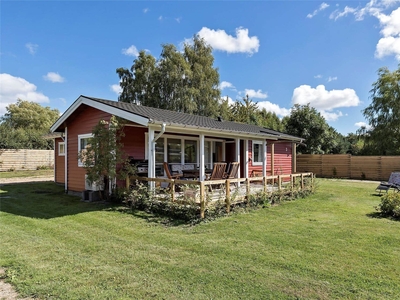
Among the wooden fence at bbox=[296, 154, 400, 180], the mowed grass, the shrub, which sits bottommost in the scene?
the mowed grass

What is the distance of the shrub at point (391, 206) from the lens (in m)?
6.64

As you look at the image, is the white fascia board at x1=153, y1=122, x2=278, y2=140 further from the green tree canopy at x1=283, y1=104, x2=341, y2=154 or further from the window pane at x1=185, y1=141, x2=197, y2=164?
the green tree canopy at x1=283, y1=104, x2=341, y2=154

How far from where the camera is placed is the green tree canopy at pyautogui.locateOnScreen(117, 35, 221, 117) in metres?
26.3

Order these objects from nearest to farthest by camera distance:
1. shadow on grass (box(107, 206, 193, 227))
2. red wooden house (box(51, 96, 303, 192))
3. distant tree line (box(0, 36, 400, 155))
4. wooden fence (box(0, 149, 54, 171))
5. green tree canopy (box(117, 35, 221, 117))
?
1. shadow on grass (box(107, 206, 193, 227))
2. red wooden house (box(51, 96, 303, 192))
3. wooden fence (box(0, 149, 54, 171))
4. distant tree line (box(0, 36, 400, 155))
5. green tree canopy (box(117, 35, 221, 117))

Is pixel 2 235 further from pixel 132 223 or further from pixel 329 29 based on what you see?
pixel 329 29

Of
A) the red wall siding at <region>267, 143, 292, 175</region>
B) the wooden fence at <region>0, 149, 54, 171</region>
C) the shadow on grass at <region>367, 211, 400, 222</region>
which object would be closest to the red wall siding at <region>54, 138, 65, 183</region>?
the wooden fence at <region>0, 149, 54, 171</region>

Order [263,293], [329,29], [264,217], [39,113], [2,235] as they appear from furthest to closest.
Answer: [39,113], [329,29], [264,217], [2,235], [263,293]

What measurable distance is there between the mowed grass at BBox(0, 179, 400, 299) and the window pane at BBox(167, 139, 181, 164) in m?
3.85

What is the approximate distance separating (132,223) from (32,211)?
330 centimetres

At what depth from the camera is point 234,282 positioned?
3133 mm

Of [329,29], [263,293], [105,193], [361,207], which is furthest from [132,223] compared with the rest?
[329,29]

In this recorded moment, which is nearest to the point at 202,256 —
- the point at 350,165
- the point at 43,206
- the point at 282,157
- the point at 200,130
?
the point at 200,130

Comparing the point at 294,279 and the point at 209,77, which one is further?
the point at 209,77

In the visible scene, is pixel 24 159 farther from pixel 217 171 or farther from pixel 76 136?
pixel 217 171
